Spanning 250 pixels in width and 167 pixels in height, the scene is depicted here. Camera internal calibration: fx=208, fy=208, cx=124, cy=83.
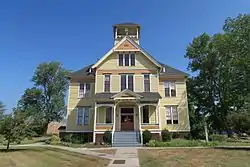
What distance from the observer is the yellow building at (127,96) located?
22.4m

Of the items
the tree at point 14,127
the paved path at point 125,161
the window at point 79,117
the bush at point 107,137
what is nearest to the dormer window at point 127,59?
the window at point 79,117

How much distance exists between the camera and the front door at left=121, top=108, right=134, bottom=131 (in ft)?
76.6

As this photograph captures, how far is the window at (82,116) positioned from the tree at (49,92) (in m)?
21.2

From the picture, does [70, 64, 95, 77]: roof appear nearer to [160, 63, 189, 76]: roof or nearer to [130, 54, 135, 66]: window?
[130, 54, 135, 66]: window

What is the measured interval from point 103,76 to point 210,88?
1799 centimetres

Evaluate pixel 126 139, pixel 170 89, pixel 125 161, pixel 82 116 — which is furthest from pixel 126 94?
pixel 125 161

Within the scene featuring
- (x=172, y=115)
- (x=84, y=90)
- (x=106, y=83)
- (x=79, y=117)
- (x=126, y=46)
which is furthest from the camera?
(x=84, y=90)

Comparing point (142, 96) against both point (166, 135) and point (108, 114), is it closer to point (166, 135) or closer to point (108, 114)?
point (108, 114)

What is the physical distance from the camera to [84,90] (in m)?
25.8

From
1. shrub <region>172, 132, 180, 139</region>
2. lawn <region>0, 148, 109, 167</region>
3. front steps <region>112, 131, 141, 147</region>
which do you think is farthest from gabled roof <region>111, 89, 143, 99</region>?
lawn <region>0, 148, 109, 167</region>

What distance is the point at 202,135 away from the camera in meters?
25.7

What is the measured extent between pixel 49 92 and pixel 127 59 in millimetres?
26780

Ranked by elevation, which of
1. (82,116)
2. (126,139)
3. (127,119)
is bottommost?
(126,139)

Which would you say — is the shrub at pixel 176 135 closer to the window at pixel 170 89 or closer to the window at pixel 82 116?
the window at pixel 170 89
